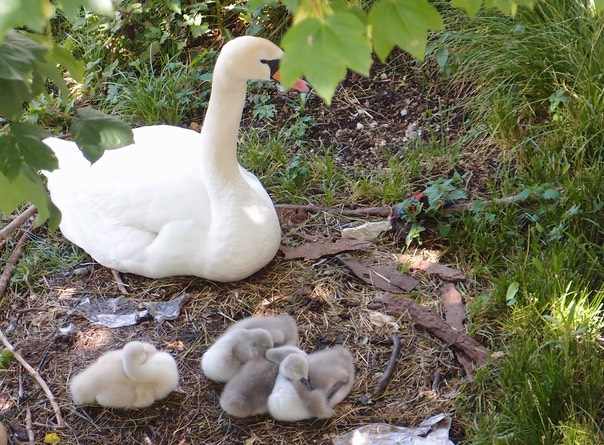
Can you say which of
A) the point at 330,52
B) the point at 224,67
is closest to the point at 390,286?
the point at 224,67

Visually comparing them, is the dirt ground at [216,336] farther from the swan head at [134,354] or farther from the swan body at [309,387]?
the swan head at [134,354]

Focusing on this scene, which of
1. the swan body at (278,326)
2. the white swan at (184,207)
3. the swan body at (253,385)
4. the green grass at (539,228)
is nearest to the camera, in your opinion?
the green grass at (539,228)

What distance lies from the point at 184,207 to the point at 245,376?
0.84 meters

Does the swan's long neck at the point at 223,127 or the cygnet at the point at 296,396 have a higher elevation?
the swan's long neck at the point at 223,127

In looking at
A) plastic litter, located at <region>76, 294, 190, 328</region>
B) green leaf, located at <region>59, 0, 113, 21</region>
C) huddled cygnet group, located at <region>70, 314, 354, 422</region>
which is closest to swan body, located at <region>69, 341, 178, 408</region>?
huddled cygnet group, located at <region>70, 314, 354, 422</region>

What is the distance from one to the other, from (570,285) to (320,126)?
5.91 feet

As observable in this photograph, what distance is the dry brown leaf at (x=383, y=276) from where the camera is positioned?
3477 mm

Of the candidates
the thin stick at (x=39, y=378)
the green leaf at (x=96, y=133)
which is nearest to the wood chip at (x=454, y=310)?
the thin stick at (x=39, y=378)

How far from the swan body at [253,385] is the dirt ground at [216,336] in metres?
0.09

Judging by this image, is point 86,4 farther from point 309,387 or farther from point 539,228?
point 539,228

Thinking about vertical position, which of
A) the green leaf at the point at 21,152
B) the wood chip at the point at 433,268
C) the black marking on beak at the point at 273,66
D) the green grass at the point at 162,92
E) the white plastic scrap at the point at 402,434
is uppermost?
the green leaf at the point at 21,152

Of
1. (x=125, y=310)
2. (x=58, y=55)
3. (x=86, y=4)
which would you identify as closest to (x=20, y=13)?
(x=86, y=4)

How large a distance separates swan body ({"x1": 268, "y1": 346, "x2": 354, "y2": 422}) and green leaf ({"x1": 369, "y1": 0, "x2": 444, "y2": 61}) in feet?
5.41

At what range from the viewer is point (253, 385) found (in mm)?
2877
